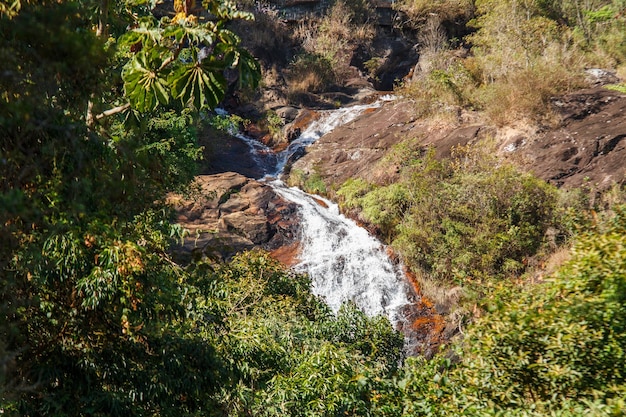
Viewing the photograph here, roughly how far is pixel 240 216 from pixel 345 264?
3940mm

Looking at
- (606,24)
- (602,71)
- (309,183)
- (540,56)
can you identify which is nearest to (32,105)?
(309,183)

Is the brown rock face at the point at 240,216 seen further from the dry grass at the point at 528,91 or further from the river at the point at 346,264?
the dry grass at the point at 528,91

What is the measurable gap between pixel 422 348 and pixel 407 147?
7437 millimetres

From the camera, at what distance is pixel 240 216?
1655 cm

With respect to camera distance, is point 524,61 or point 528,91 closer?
point 528,91

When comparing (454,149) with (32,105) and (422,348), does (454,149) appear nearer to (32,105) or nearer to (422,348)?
(422,348)

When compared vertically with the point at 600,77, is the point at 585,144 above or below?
below

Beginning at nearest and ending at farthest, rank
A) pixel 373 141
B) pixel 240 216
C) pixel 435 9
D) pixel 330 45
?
pixel 240 216, pixel 373 141, pixel 330 45, pixel 435 9

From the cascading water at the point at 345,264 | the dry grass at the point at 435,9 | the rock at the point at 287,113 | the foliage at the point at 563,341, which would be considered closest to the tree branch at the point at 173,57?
the foliage at the point at 563,341

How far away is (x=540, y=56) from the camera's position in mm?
17750

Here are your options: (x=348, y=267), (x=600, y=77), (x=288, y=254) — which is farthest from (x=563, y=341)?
(x=600, y=77)

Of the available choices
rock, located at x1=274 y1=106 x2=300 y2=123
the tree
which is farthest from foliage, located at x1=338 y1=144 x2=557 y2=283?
rock, located at x1=274 y1=106 x2=300 y2=123

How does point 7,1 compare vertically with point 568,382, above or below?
above

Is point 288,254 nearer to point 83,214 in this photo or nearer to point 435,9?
point 83,214
